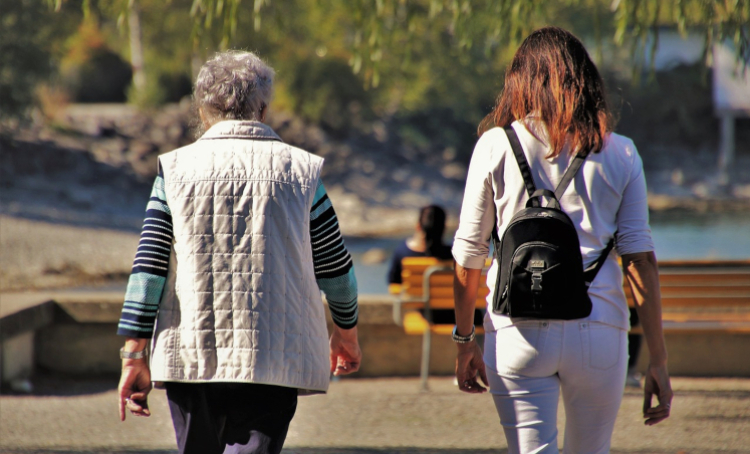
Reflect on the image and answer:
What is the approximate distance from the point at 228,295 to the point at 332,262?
1.07ft

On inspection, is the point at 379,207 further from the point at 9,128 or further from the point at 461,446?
the point at 461,446

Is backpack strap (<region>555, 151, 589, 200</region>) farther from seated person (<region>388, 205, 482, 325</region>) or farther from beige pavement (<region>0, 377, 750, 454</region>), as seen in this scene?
seated person (<region>388, 205, 482, 325</region>)

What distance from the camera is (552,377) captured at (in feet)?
6.91

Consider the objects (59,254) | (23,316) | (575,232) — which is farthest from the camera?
(59,254)

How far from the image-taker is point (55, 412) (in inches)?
185

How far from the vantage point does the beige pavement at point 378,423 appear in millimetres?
4129

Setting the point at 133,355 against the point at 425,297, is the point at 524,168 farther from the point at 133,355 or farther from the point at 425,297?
the point at 425,297

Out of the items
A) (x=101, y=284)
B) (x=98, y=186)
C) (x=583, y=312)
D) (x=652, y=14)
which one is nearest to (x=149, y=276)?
(x=583, y=312)

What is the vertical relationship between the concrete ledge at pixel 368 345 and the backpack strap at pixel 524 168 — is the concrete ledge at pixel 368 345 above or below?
below

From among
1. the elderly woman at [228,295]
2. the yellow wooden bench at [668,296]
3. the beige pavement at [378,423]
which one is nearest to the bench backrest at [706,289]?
the yellow wooden bench at [668,296]

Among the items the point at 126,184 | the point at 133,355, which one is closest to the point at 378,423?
the point at 133,355

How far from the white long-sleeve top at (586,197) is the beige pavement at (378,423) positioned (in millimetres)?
2164

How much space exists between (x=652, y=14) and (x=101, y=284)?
16701 mm

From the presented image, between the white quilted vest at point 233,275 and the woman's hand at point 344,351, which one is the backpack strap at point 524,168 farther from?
the woman's hand at point 344,351
